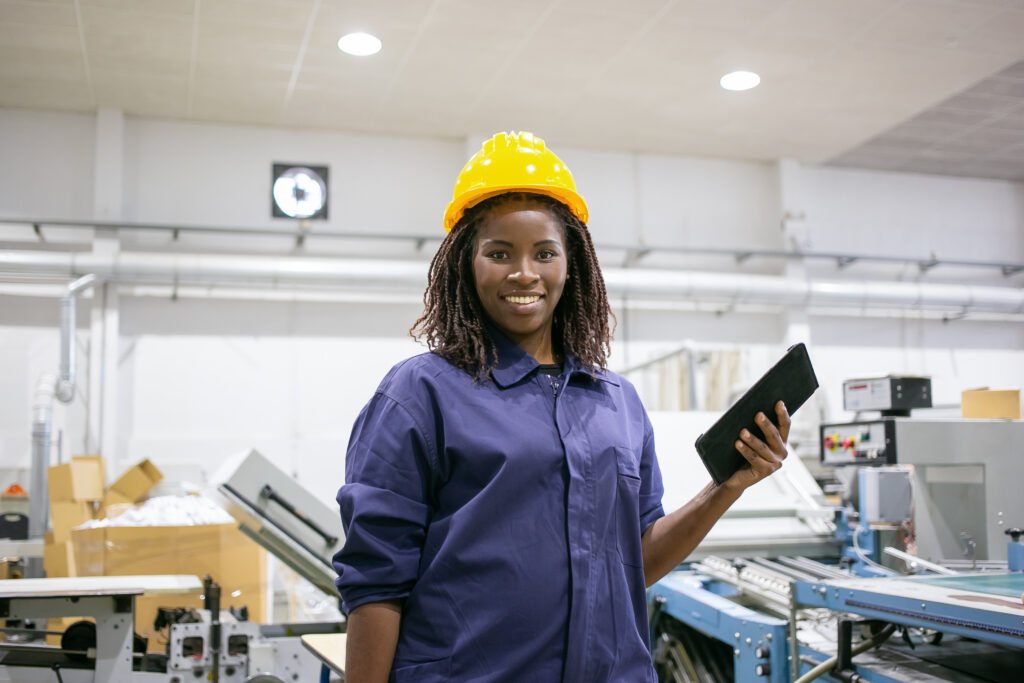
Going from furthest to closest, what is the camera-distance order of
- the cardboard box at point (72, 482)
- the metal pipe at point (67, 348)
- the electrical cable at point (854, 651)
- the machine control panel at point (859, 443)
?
the metal pipe at point (67, 348) → the cardboard box at point (72, 482) → the machine control panel at point (859, 443) → the electrical cable at point (854, 651)

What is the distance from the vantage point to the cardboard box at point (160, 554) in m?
4.18

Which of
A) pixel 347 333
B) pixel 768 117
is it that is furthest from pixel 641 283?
pixel 347 333

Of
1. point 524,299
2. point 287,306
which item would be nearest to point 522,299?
point 524,299

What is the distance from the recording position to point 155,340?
232 inches

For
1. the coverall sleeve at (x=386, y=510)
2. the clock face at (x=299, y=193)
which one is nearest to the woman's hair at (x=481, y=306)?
the coverall sleeve at (x=386, y=510)

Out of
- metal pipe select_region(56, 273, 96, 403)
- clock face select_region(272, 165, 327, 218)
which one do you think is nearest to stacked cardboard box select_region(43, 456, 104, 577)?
metal pipe select_region(56, 273, 96, 403)

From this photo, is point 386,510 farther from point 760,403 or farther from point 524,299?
point 760,403

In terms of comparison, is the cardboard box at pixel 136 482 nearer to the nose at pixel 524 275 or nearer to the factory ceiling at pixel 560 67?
the factory ceiling at pixel 560 67

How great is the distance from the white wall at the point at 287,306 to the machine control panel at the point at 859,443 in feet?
11.0

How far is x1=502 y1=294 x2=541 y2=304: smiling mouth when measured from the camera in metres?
1.20

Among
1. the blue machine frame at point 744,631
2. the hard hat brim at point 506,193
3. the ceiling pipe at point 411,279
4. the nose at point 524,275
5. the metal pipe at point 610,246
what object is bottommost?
the blue machine frame at point 744,631

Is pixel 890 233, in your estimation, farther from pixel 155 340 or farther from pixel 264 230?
pixel 155 340

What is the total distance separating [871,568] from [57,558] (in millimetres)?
3879

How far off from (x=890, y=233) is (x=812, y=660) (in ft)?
18.5
